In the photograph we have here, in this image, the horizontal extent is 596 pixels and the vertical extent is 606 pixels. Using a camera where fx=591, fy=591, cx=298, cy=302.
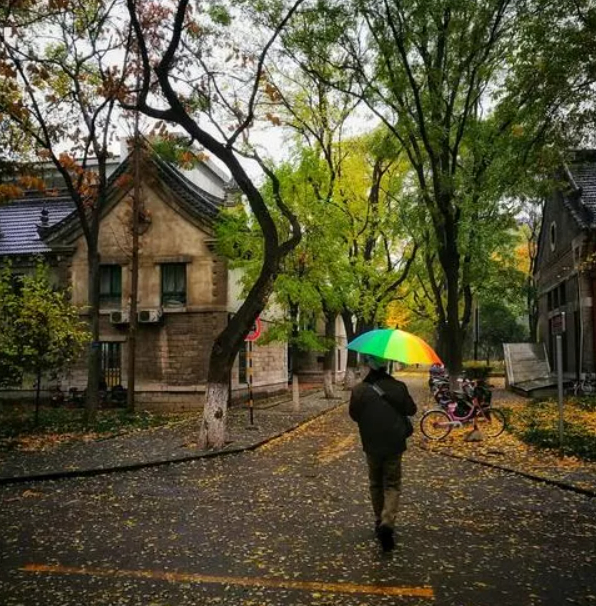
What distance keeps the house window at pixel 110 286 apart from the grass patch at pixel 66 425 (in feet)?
15.0

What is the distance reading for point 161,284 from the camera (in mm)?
24062

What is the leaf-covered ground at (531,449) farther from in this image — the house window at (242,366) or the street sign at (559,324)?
the house window at (242,366)

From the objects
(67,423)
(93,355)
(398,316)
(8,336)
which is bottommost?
(67,423)

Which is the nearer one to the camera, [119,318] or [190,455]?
[190,455]

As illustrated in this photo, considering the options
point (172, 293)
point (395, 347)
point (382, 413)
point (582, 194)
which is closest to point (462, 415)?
point (382, 413)

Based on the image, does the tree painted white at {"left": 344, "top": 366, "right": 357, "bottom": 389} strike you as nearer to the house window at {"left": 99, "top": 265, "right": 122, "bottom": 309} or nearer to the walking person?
the house window at {"left": 99, "top": 265, "right": 122, "bottom": 309}

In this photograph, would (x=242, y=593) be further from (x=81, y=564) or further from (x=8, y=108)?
(x=8, y=108)

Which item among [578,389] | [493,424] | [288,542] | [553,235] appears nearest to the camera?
[288,542]

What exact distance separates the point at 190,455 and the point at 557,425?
30.6 ft

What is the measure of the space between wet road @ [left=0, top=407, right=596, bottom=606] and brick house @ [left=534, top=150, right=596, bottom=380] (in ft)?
44.2

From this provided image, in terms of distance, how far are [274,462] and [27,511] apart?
4.82 meters

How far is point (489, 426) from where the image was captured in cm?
1597

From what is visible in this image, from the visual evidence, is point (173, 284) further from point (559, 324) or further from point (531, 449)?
point (559, 324)

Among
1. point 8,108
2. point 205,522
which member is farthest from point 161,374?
point 205,522
